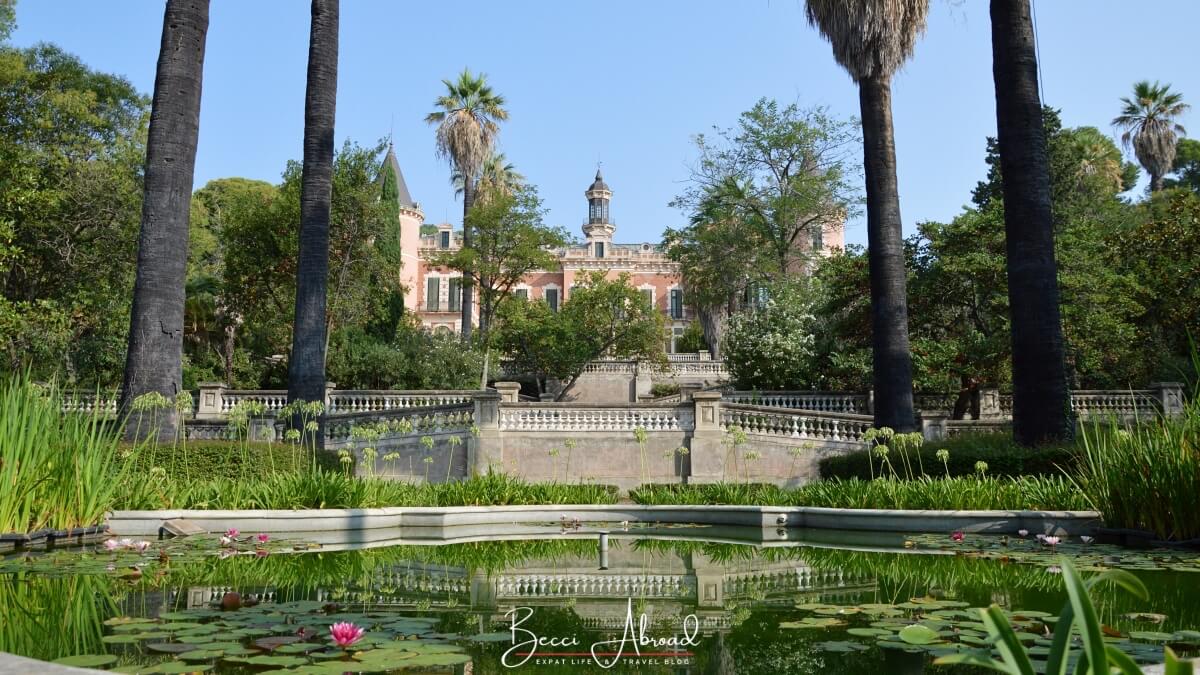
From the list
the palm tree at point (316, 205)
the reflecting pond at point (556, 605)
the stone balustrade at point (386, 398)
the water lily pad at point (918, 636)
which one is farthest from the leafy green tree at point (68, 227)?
the water lily pad at point (918, 636)

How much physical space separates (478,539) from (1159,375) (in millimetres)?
19027

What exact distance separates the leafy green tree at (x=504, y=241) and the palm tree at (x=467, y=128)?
2.41 ft

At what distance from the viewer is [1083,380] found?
22.8 m

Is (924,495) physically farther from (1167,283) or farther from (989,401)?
(1167,283)

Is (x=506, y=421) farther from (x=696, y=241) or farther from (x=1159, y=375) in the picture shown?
(x=696, y=241)

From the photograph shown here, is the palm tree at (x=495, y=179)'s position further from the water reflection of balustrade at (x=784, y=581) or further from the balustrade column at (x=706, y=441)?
the water reflection of balustrade at (x=784, y=581)

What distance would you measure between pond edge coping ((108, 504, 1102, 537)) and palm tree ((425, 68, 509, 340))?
25631mm

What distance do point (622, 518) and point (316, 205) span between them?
7.51 meters

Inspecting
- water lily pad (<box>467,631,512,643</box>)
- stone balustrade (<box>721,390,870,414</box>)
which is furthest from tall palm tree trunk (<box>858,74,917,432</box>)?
water lily pad (<box>467,631,512,643</box>)

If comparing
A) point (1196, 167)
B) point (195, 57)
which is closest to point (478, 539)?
point (195, 57)

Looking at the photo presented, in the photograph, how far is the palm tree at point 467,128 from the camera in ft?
118

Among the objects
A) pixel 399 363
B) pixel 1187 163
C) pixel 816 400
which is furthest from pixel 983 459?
pixel 1187 163

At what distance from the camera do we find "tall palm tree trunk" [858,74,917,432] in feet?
46.2

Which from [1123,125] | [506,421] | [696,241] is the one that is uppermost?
[1123,125]
